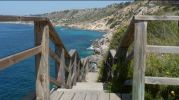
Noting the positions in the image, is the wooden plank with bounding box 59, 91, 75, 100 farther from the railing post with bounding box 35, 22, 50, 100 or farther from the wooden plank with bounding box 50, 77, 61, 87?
the railing post with bounding box 35, 22, 50, 100

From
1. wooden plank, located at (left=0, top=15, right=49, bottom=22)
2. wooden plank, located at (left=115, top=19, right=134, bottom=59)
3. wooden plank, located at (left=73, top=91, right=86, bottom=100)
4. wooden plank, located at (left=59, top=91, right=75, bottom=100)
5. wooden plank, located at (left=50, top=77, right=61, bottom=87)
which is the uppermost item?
wooden plank, located at (left=0, top=15, right=49, bottom=22)

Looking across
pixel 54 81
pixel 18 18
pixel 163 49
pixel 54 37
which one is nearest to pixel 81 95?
pixel 54 81

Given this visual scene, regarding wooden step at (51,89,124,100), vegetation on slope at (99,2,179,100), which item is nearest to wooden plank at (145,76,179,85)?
vegetation on slope at (99,2,179,100)

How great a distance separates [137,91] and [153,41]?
2.89 meters

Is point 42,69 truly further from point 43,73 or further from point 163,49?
point 163,49

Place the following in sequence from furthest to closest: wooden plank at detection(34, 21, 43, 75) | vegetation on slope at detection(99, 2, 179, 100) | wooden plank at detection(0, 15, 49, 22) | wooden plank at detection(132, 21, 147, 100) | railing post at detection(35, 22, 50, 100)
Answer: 1. vegetation on slope at detection(99, 2, 179, 100)
2. railing post at detection(35, 22, 50, 100)
3. wooden plank at detection(34, 21, 43, 75)
4. wooden plank at detection(132, 21, 147, 100)
5. wooden plank at detection(0, 15, 49, 22)

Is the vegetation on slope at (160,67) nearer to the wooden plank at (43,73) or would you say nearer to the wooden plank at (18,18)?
the wooden plank at (43,73)

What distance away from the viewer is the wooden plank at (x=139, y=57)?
4.59 m

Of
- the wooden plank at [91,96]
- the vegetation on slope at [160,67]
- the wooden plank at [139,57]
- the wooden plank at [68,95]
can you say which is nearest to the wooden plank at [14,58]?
the wooden plank at [139,57]

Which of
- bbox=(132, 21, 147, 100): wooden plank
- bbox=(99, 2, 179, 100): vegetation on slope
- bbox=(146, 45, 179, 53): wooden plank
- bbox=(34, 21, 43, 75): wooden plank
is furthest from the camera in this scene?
bbox=(99, 2, 179, 100): vegetation on slope

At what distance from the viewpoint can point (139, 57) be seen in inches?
184

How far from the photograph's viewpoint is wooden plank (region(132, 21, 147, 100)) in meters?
4.59

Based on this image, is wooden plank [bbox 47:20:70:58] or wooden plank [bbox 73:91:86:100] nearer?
wooden plank [bbox 47:20:70:58]

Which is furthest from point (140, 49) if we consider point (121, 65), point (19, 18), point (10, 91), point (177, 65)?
point (10, 91)
